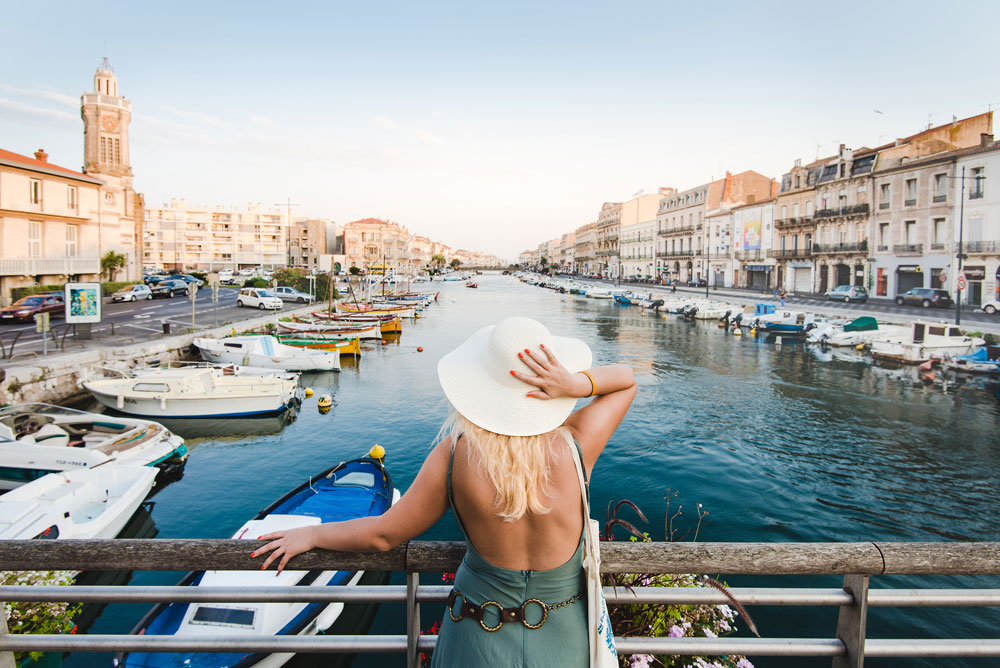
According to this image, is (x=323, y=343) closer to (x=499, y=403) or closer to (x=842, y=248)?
(x=499, y=403)

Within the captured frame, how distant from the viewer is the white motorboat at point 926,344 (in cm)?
2527

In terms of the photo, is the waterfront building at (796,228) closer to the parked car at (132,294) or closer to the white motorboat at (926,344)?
the white motorboat at (926,344)

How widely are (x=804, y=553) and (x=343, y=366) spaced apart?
25.8 m

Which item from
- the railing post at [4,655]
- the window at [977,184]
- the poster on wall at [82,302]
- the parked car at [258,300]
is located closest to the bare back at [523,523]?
the railing post at [4,655]

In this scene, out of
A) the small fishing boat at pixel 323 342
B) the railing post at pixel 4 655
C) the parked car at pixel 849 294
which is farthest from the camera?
the parked car at pixel 849 294

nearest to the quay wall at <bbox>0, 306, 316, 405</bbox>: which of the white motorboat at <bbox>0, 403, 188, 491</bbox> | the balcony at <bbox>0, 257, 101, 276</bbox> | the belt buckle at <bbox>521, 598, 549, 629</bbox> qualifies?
the white motorboat at <bbox>0, 403, 188, 491</bbox>

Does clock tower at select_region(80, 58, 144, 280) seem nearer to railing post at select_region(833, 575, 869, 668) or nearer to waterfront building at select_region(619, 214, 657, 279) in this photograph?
railing post at select_region(833, 575, 869, 668)

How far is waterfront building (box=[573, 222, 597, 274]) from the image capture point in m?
128

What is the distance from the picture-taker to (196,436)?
629 inches

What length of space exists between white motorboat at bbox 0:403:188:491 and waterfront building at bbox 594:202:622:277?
312 feet

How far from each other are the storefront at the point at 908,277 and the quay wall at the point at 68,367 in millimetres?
43583

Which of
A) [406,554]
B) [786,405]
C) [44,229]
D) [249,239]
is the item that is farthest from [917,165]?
[249,239]

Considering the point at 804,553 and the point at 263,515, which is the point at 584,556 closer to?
the point at 804,553

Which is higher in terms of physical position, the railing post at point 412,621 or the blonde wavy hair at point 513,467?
the blonde wavy hair at point 513,467
